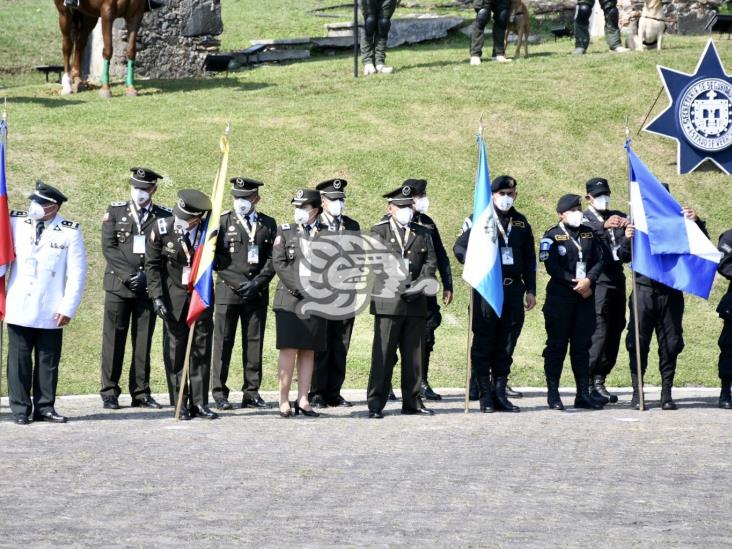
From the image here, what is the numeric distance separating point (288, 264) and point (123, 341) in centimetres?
188

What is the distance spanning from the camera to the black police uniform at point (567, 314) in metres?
12.1

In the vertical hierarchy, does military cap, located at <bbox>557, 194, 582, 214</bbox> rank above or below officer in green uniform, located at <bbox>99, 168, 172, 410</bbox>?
above

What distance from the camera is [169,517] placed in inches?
297

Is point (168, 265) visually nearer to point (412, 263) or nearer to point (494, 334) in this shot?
point (412, 263)

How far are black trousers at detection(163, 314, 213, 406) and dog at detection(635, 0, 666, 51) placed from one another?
593 inches

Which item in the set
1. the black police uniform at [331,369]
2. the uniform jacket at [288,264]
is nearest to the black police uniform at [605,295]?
the black police uniform at [331,369]

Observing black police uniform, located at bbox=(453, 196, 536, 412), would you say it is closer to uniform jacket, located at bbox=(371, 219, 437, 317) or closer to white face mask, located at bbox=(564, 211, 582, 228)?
white face mask, located at bbox=(564, 211, 582, 228)

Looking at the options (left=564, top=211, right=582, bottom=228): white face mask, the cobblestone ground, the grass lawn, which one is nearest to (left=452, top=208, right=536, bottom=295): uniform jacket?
(left=564, top=211, right=582, bottom=228): white face mask

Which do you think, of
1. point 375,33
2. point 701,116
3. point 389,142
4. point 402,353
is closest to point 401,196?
point 402,353

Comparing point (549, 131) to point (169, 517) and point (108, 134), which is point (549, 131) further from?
point (169, 517)

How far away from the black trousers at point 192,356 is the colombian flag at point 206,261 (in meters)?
0.12

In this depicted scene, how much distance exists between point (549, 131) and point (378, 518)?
14.2 m

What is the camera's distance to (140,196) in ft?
40.1

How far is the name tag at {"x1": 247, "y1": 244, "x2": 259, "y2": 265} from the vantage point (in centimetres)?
1214
